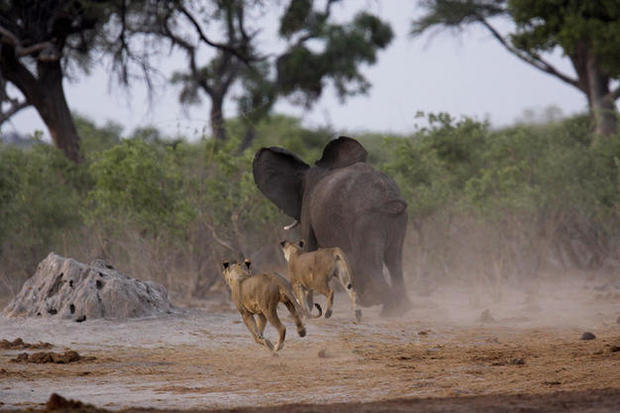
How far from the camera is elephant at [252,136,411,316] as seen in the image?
1062 centimetres

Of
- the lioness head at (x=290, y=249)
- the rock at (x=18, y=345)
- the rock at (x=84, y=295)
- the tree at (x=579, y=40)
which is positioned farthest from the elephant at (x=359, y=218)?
the tree at (x=579, y=40)

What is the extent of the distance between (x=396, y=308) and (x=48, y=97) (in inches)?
564

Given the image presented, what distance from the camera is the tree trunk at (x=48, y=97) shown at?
71.9ft

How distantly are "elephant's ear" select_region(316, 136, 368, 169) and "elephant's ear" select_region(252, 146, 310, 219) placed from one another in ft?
1.34

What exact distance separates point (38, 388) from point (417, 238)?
12.5m

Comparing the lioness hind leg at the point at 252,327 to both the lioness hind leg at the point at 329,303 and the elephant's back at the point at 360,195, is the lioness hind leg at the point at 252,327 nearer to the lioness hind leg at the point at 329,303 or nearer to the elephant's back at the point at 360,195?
the lioness hind leg at the point at 329,303

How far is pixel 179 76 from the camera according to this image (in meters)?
33.5

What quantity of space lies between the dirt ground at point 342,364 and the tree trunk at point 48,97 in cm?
1219

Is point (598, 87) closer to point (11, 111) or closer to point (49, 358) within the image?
point (11, 111)

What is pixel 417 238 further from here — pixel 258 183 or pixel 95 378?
pixel 95 378

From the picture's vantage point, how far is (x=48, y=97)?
2225 cm

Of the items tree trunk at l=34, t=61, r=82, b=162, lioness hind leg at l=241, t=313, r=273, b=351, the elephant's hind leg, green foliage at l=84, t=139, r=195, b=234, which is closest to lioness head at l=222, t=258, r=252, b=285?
lioness hind leg at l=241, t=313, r=273, b=351

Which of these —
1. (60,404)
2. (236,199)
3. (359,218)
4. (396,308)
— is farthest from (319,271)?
(236,199)

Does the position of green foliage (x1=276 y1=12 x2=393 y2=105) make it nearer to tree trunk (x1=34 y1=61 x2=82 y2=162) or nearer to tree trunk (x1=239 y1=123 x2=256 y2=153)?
tree trunk (x1=239 y1=123 x2=256 y2=153)
